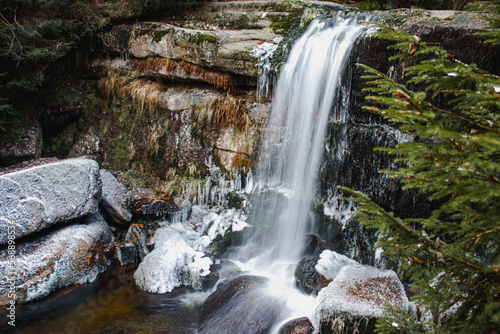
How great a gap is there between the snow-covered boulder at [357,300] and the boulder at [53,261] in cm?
477

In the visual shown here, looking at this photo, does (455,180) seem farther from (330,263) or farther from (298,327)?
(330,263)

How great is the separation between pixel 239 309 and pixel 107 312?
243 centimetres

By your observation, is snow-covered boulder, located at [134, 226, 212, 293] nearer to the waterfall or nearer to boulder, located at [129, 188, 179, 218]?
boulder, located at [129, 188, 179, 218]

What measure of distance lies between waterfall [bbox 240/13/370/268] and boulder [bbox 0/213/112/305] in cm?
362

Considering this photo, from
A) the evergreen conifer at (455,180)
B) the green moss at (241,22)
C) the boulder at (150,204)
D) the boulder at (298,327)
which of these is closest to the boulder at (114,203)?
the boulder at (150,204)

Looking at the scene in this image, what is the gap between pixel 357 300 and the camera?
13.0 feet

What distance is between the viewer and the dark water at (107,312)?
475 centimetres

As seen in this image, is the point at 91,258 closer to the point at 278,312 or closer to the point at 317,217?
the point at 278,312

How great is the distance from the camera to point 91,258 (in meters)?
6.14

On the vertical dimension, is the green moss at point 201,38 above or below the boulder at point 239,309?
above

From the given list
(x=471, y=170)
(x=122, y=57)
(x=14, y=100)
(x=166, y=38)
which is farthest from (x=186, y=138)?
(x=471, y=170)

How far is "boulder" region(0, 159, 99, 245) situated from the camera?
5426 millimetres

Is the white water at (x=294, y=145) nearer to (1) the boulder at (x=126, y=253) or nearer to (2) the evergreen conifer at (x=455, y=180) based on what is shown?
(1) the boulder at (x=126, y=253)

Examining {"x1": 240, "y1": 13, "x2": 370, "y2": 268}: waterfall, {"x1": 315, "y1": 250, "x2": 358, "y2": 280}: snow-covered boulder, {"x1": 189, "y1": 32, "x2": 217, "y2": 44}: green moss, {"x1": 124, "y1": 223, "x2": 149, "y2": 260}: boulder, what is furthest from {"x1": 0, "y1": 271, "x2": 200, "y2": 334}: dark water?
{"x1": 189, "y1": 32, "x2": 217, "y2": 44}: green moss
